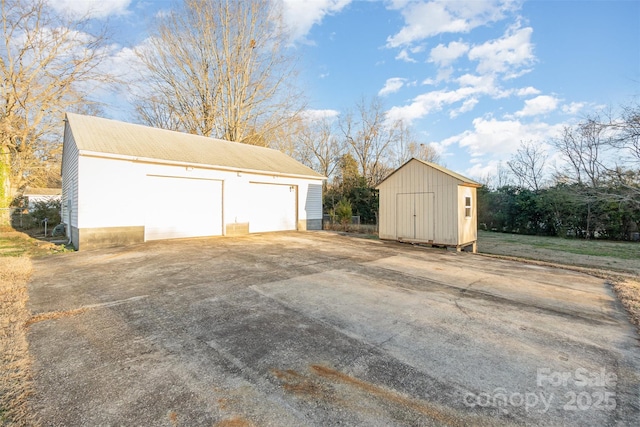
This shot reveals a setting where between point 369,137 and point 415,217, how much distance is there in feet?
55.2

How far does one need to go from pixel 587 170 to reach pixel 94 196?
74.1ft

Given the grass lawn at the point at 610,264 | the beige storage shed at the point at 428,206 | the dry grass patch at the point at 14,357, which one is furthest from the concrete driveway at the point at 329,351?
the beige storage shed at the point at 428,206

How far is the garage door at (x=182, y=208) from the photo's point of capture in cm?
922

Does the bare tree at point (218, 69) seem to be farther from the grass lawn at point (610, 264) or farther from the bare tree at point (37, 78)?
the grass lawn at point (610, 264)

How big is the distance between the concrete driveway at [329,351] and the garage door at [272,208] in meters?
6.59

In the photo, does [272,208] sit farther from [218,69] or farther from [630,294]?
[218,69]

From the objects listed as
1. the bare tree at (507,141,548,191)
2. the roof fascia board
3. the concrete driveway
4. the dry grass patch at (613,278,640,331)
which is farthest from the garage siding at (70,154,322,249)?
the bare tree at (507,141,548,191)

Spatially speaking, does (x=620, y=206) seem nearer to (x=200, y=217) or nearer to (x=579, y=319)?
(x=579, y=319)

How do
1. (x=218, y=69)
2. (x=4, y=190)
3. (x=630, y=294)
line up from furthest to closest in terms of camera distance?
(x=218, y=69), (x=4, y=190), (x=630, y=294)

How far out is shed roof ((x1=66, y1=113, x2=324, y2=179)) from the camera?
8710mm

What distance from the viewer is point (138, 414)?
175 cm

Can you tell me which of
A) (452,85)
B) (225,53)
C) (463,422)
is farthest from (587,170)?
(225,53)

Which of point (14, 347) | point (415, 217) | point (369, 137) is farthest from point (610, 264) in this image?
point (369, 137)

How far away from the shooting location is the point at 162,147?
10.2 meters
